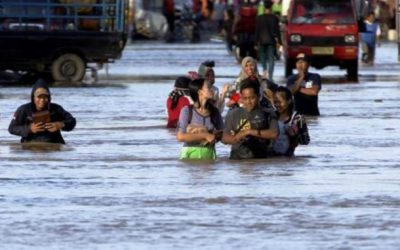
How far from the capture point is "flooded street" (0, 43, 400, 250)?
468 inches

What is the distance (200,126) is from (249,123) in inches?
19.2


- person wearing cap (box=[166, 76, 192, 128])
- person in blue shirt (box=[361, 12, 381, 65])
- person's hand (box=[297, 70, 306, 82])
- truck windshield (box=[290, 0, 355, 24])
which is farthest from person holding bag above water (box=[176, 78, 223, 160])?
person in blue shirt (box=[361, 12, 381, 65])

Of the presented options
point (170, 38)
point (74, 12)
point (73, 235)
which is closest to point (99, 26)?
point (74, 12)

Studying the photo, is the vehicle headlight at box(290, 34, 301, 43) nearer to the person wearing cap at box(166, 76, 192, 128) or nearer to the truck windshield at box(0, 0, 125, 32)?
the truck windshield at box(0, 0, 125, 32)

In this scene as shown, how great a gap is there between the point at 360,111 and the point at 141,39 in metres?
43.2

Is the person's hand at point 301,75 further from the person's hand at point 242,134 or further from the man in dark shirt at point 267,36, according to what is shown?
the man in dark shirt at point 267,36

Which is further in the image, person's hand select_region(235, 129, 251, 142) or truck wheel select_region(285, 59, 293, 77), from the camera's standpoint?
truck wheel select_region(285, 59, 293, 77)

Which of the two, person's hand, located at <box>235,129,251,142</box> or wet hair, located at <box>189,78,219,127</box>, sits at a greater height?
wet hair, located at <box>189,78,219,127</box>

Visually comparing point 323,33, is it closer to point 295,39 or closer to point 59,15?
point 295,39

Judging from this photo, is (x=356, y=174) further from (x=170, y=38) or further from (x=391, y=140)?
(x=170, y=38)

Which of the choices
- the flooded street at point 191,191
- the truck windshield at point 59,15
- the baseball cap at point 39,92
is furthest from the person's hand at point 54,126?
the truck windshield at point 59,15

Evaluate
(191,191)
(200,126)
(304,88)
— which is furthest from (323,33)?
(191,191)

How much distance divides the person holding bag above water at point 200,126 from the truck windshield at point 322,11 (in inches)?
844

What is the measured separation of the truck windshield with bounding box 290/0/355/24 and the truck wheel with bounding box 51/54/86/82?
20.0ft
